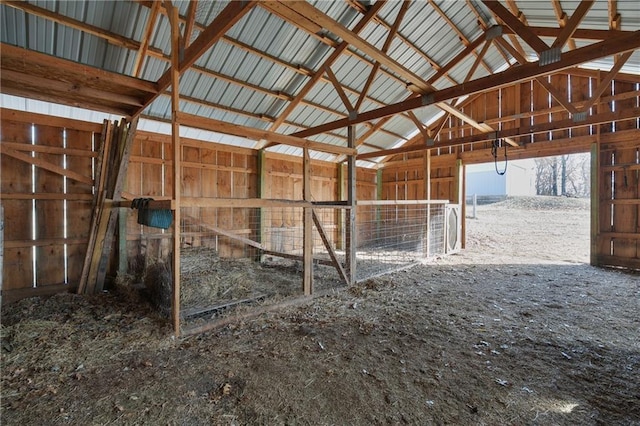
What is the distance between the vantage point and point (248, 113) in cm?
584

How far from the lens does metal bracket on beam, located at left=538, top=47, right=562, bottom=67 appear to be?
8.74ft

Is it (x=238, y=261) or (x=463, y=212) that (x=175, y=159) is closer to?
(x=238, y=261)

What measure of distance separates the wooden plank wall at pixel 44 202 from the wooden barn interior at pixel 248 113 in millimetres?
18

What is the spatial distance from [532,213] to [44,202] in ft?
51.2

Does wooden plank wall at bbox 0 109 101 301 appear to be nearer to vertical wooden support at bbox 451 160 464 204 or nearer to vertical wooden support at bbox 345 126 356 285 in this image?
vertical wooden support at bbox 345 126 356 285

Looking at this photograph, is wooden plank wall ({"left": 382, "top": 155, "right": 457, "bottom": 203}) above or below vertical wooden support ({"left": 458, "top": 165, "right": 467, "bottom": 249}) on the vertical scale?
above

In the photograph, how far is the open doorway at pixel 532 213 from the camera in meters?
7.90

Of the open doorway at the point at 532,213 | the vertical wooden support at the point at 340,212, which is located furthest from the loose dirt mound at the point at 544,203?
the vertical wooden support at the point at 340,212

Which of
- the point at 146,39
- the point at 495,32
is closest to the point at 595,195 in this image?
the point at 495,32

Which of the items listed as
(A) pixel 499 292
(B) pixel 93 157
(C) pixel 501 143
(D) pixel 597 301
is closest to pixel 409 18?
(C) pixel 501 143

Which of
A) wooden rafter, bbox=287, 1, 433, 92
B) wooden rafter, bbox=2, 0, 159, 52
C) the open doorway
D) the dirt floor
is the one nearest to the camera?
the dirt floor

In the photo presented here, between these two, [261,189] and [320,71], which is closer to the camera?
[320,71]

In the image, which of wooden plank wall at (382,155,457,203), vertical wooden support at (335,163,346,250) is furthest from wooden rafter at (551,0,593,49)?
vertical wooden support at (335,163,346,250)

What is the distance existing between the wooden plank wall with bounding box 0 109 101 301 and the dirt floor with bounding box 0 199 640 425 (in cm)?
48
